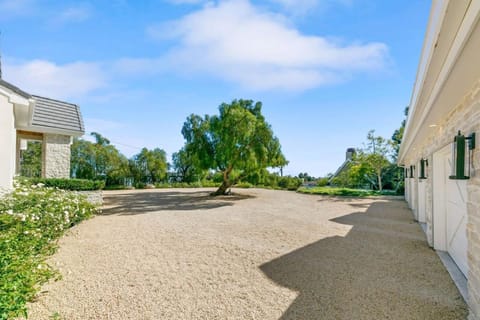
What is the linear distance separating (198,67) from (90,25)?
13.2ft

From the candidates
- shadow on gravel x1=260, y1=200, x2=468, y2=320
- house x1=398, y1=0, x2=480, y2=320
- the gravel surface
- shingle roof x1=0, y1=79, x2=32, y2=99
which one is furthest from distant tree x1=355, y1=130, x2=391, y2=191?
shingle roof x1=0, y1=79, x2=32, y2=99

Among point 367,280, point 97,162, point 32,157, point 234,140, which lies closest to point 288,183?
point 234,140

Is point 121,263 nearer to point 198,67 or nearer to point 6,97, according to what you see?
point 6,97

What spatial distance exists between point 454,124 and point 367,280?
2886 mm

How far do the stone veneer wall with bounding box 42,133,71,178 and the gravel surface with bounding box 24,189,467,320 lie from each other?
6.01 meters

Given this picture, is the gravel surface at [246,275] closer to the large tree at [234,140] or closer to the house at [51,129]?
the house at [51,129]

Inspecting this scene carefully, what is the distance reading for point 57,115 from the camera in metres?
12.3

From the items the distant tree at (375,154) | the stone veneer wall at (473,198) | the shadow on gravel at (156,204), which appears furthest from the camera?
the distant tree at (375,154)

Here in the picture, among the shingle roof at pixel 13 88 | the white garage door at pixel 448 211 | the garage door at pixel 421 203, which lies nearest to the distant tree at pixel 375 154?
the garage door at pixel 421 203

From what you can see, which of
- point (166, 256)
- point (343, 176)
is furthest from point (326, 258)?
point (343, 176)

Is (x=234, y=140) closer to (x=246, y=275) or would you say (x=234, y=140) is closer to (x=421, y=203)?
(x=421, y=203)

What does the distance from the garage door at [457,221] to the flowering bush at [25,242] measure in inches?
249

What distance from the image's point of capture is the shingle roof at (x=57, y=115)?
37.9 ft

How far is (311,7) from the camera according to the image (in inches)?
281
